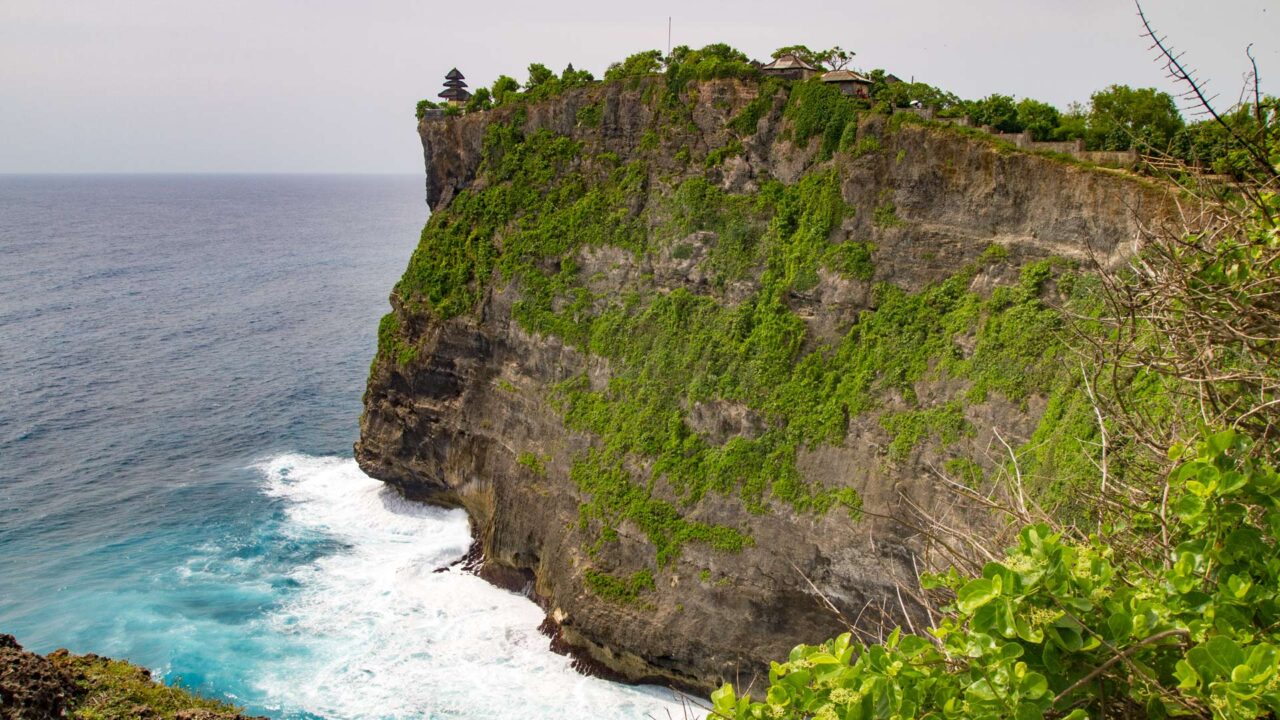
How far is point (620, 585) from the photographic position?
34219 mm

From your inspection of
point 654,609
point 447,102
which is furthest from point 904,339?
point 447,102

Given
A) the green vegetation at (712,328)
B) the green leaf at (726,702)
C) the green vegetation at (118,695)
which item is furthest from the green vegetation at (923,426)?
the green leaf at (726,702)

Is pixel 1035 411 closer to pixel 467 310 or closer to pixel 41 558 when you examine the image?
pixel 467 310

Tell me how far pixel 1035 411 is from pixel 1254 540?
71.0 ft

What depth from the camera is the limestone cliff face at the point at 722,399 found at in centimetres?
2814

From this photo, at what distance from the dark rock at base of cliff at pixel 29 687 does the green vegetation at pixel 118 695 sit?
580 millimetres

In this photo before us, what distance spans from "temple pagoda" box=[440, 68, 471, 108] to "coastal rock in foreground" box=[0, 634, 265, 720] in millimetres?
33390

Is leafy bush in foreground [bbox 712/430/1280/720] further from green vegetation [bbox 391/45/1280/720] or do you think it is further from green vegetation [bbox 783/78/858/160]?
green vegetation [bbox 783/78/858/160]

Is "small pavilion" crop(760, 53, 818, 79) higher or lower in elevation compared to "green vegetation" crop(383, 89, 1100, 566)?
higher

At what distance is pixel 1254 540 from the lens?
6.40 meters

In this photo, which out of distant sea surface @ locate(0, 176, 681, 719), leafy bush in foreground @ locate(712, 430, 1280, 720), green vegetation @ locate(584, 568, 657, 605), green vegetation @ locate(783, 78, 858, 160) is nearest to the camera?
leafy bush in foreground @ locate(712, 430, 1280, 720)

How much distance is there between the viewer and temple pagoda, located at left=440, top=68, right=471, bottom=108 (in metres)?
48.1

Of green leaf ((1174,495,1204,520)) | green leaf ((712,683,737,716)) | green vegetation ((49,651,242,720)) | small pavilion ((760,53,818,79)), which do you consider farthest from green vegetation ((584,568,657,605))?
green leaf ((1174,495,1204,520))

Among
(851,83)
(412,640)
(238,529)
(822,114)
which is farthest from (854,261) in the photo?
(238,529)
